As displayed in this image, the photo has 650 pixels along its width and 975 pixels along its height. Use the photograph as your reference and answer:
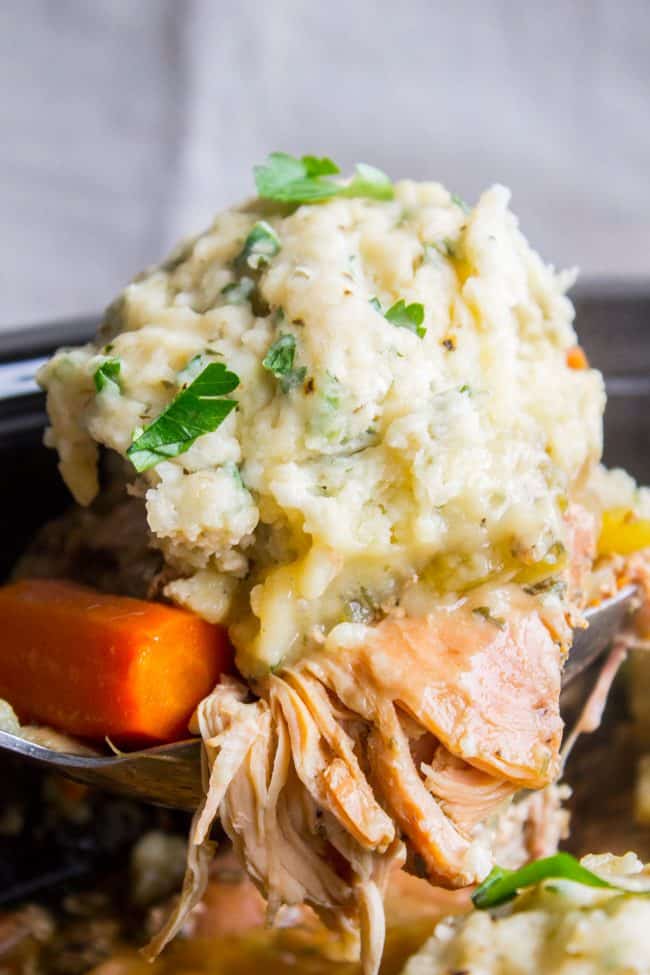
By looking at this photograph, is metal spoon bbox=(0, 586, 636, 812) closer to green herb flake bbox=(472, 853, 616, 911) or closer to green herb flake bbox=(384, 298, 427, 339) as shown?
green herb flake bbox=(472, 853, 616, 911)

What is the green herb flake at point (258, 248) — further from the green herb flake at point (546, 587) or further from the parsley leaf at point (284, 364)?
the green herb flake at point (546, 587)

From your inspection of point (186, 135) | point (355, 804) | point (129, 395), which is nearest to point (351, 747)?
point (355, 804)

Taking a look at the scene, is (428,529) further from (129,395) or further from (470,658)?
(129,395)

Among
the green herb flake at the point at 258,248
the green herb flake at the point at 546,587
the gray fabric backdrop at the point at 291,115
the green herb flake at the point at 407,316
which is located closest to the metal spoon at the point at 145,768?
the green herb flake at the point at 546,587

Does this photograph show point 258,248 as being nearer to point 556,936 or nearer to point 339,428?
point 339,428

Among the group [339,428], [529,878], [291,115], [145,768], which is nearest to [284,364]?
[339,428]
